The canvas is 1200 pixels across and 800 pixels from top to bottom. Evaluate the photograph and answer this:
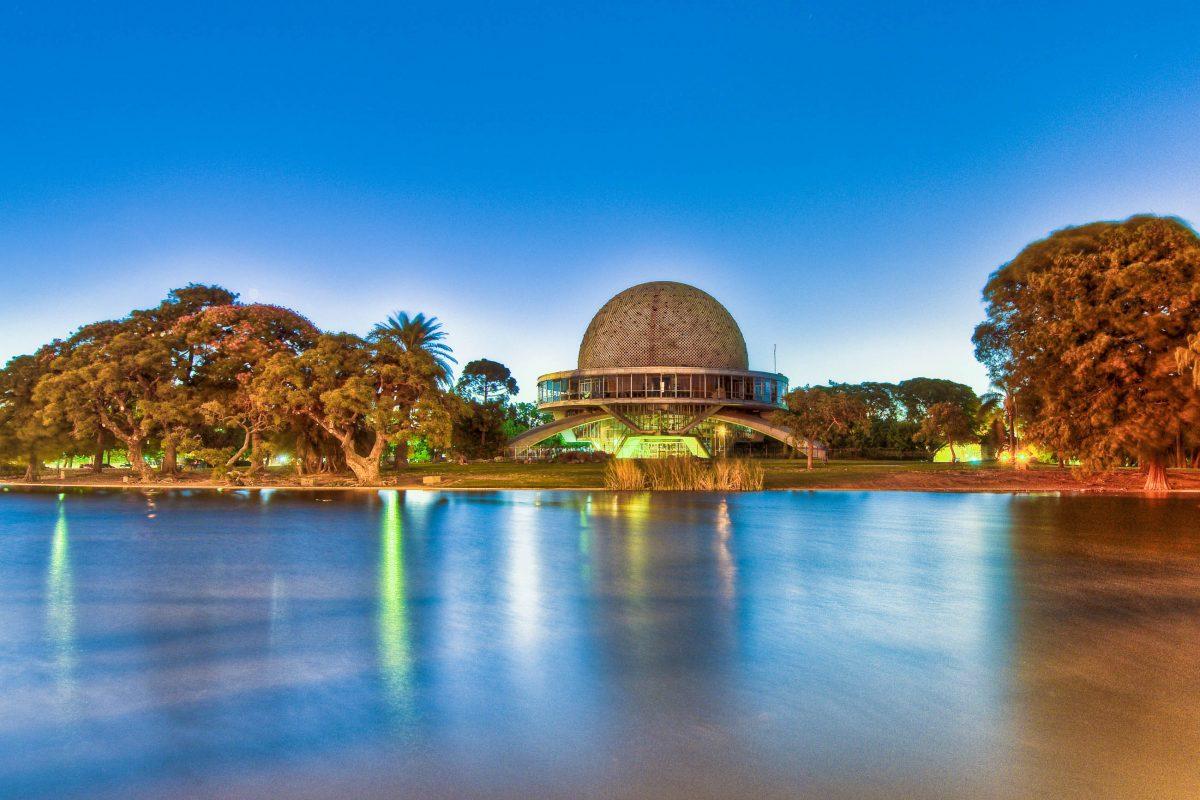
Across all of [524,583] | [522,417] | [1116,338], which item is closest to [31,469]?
[522,417]

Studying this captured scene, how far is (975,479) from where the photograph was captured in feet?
97.6

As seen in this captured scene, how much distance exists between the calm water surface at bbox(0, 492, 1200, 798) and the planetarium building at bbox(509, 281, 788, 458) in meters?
45.6

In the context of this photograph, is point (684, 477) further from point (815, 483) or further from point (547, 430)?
point (547, 430)

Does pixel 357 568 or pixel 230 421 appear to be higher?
pixel 230 421

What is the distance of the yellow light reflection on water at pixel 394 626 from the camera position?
516 centimetres

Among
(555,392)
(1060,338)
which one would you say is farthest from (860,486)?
(555,392)

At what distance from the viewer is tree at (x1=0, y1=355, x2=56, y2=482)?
120 ft

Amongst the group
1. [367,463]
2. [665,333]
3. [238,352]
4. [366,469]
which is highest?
[665,333]

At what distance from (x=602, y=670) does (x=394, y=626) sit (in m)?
2.37

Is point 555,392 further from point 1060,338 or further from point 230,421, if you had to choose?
point 1060,338

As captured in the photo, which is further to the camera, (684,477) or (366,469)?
(366,469)

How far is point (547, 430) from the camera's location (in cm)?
5906

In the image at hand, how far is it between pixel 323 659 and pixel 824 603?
16.4 ft

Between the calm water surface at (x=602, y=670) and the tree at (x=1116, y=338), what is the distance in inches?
578
